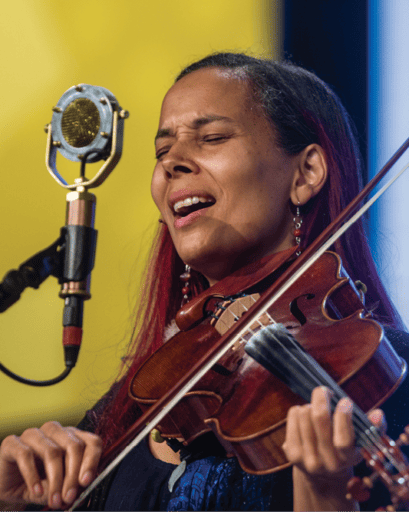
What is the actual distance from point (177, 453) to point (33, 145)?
3.75 feet

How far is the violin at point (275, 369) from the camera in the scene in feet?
2.19

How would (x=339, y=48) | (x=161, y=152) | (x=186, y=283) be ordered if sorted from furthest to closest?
(x=339, y=48) < (x=186, y=283) < (x=161, y=152)

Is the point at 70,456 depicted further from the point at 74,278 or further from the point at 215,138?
the point at 215,138

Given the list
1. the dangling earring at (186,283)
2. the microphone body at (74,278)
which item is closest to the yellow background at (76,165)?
the dangling earring at (186,283)

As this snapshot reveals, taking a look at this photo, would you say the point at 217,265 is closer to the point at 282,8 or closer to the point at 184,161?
the point at 184,161

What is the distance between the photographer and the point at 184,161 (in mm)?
1069

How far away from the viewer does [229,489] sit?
84cm

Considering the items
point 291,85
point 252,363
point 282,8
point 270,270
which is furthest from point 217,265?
point 282,8

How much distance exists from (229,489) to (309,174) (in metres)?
0.57

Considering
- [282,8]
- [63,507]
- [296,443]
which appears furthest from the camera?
[282,8]

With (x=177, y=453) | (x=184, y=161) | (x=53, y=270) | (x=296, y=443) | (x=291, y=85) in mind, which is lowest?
(x=177, y=453)

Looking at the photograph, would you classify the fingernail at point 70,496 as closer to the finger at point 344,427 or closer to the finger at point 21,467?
the finger at point 21,467

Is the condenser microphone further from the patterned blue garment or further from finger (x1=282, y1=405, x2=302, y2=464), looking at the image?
finger (x1=282, y1=405, x2=302, y2=464)

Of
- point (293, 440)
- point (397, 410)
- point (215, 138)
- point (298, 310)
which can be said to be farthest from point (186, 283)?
point (293, 440)
